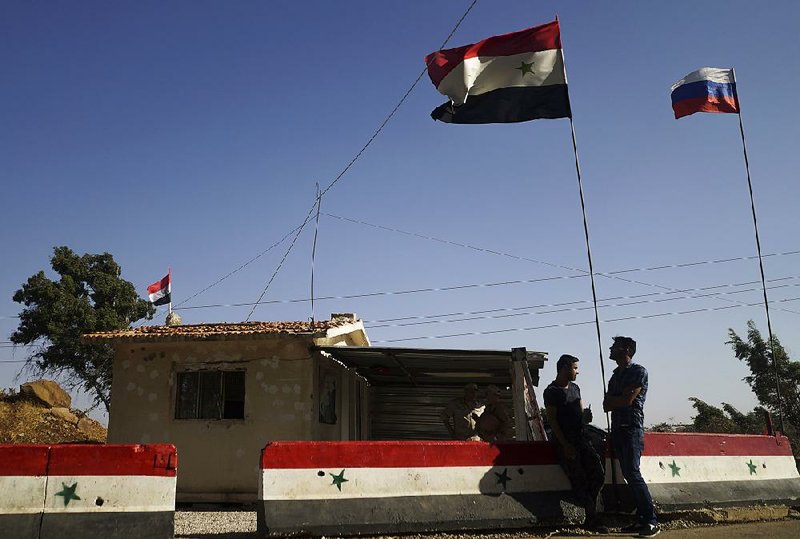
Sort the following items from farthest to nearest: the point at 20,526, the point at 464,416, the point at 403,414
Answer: the point at 403,414
the point at 464,416
the point at 20,526

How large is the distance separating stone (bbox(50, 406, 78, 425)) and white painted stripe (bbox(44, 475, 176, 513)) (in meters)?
24.7

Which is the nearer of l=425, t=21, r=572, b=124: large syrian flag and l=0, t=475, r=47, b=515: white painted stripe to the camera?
l=0, t=475, r=47, b=515: white painted stripe

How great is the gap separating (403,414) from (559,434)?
1237 cm

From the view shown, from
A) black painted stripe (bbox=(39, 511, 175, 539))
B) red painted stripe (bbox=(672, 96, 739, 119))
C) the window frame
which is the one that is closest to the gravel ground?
black painted stripe (bbox=(39, 511, 175, 539))

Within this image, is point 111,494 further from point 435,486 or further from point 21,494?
point 435,486

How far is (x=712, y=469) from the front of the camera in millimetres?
6648

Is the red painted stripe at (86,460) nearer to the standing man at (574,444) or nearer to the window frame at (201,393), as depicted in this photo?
the standing man at (574,444)

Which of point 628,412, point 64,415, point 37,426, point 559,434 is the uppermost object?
point 64,415

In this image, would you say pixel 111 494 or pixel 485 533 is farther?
pixel 485 533

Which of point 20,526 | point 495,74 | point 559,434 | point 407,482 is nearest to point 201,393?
point 20,526

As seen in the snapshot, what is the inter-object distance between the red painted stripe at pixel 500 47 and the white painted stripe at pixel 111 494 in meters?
6.93

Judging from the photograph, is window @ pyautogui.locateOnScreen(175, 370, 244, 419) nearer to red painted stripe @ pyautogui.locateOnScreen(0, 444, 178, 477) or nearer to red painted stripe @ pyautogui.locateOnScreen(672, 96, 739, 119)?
red painted stripe @ pyautogui.locateOnScreen(0, 444, 178, 477)

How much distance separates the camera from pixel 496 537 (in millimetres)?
5461

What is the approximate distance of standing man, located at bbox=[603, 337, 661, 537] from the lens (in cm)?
561
